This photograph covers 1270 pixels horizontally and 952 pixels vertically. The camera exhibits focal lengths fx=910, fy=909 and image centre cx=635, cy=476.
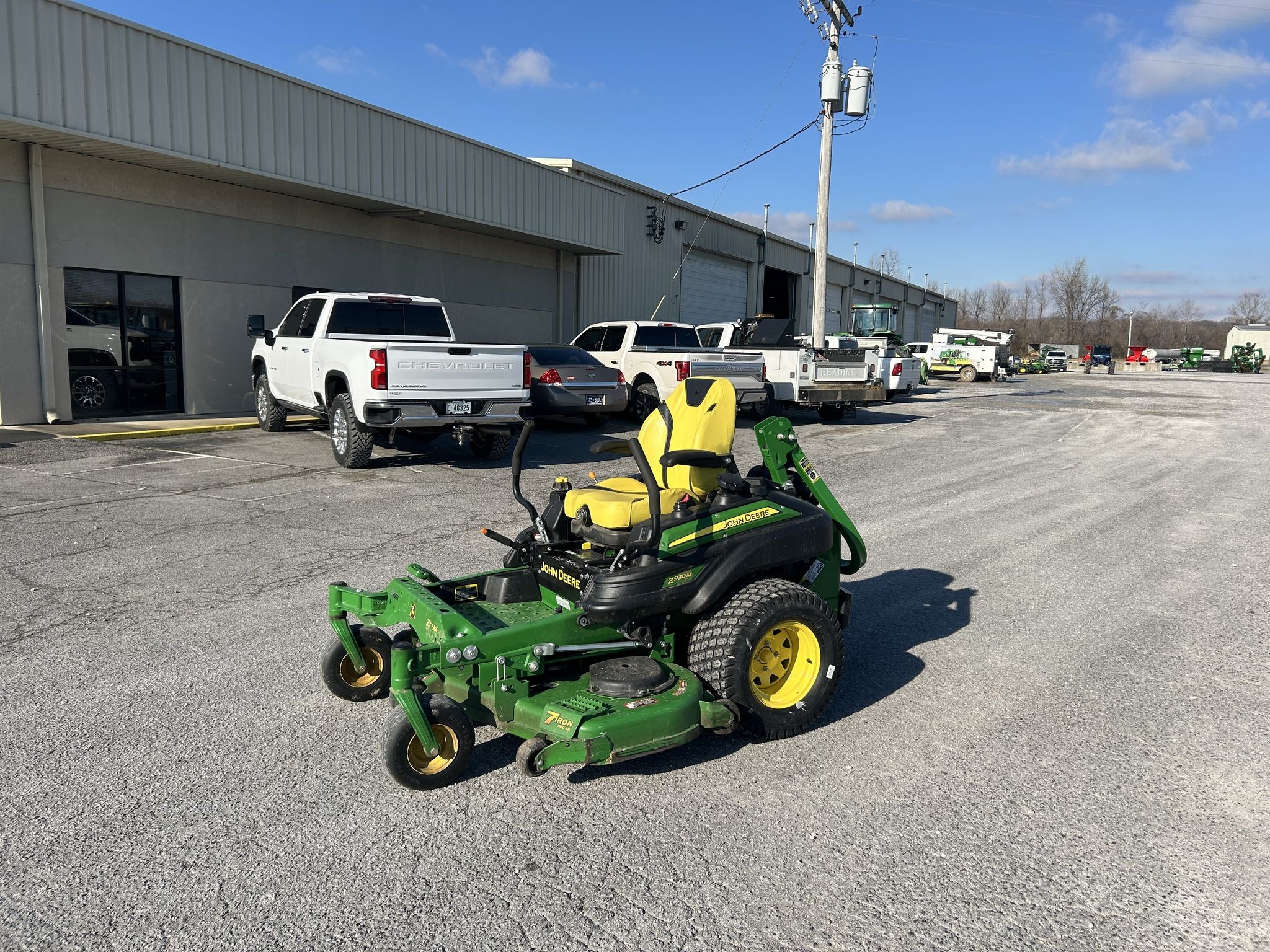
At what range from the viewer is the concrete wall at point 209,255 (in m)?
13.4

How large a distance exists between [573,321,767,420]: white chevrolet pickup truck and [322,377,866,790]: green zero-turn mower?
10.8 meters

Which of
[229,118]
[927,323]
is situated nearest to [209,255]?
[229,118]

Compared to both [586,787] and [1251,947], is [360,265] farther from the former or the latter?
[1251,947]

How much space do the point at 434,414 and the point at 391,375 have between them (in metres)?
0.71

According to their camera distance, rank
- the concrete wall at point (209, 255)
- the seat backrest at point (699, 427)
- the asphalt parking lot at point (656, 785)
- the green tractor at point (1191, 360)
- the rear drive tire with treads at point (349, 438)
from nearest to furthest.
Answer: the asphalt parking lot at point (656, 785), the seat backrest at point (699, 427), the rear drive tire with treads at point (349, 438), the concrete wall at point (209, 255), the green tractor at point (1191, 360)

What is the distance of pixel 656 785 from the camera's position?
366 centimetres

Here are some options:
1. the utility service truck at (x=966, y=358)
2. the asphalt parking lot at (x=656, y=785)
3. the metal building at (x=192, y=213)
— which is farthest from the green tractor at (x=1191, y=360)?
the asphalt parking lot at (x=656, y=785)

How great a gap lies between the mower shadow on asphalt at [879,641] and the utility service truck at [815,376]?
10.4 m

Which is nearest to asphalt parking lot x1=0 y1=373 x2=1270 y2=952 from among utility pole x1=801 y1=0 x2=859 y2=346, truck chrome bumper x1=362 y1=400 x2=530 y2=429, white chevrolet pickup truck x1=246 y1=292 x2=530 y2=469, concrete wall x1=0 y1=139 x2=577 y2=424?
truck chrome bumper x1=362 y1=400 x2=530 y2=429

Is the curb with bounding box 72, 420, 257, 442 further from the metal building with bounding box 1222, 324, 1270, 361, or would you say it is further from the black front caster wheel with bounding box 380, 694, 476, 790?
the metal building with bounding box 1222, 324, 1270, 361

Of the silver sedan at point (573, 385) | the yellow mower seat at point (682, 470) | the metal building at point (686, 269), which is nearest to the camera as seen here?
the yellow mower seat at point (682, 470)

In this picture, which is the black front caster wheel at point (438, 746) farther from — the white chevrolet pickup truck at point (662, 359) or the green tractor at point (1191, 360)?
the green tractor at point (1191, 360)

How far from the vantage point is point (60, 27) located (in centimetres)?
1244

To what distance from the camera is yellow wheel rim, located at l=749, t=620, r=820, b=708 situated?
411 cm
